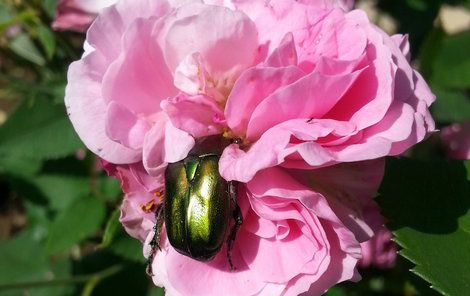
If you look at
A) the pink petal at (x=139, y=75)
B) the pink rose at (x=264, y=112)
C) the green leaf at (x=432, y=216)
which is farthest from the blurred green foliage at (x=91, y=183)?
the pink petal at (x=139, y=75)

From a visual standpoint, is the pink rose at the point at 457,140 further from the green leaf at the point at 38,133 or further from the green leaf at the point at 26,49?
the green leaf at the point at 26,49

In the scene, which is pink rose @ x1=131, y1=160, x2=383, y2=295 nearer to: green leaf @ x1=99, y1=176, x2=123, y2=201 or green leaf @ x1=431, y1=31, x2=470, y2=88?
green leaf @ x1=99, y1=176, x2=123, y2=201

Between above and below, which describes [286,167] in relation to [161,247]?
above

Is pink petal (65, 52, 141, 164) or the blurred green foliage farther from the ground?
pink petal (65, 52, 141, 164)

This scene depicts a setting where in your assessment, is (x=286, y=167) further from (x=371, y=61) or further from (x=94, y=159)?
(x=94, y=159)

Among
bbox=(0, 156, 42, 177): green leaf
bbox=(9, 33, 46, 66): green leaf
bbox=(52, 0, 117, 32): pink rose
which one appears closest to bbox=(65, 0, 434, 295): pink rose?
bbox=(52, 0, 117, 32): pink rose

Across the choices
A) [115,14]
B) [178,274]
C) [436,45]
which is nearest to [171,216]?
[178,274]

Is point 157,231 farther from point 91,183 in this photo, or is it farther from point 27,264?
point 27,264
